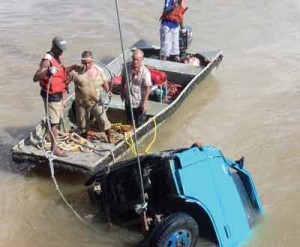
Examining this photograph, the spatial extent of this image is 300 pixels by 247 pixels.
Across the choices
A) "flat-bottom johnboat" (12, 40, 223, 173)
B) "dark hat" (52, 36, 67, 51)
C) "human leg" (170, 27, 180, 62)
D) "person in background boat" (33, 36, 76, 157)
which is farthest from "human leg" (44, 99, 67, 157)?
"human leg" (170, 27, 180, 62)

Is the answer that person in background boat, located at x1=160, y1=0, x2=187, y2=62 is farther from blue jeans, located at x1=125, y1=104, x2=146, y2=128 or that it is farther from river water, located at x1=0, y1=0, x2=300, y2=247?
blue jeans, located at x1=125, y1=104, x2=146, y2=128

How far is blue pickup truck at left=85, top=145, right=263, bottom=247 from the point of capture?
732 centimetres

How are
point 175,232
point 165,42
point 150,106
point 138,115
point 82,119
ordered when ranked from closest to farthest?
point 175,232 < point 82,119 < point 138,115 < point 150,106 < point 165,42

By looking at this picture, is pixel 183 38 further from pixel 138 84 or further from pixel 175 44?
pixel 138 84

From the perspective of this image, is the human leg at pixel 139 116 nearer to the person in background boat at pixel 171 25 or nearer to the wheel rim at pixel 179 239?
the person in background boat at pixel 171 25

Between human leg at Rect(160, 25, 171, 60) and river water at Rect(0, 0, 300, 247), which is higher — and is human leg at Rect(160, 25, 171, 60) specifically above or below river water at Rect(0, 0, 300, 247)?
above

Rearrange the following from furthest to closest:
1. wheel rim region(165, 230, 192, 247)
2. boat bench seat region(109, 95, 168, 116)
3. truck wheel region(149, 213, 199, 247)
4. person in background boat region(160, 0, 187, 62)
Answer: person in background boat region(160, 0, 187, 62) < boat bench seat region(109, 95, 168, 116) < wheel rim region(165, 230, 192, 247) < truck wheel region(149, 213, 199, 247)

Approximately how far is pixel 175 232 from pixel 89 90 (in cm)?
333

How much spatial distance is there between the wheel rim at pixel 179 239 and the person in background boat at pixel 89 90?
10.7 feet

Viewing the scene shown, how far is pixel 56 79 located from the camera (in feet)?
29.9

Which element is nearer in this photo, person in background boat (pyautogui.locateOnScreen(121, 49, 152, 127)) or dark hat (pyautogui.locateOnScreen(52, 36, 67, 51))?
dark hat (pyautogui.locateOnScreen(52, 36, 67, 51))

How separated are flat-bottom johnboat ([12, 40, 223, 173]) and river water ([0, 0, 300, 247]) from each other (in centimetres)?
59

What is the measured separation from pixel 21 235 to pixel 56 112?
1.98 m

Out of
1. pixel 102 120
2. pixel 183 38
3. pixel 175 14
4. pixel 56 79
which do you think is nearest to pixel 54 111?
pixel 56 79
